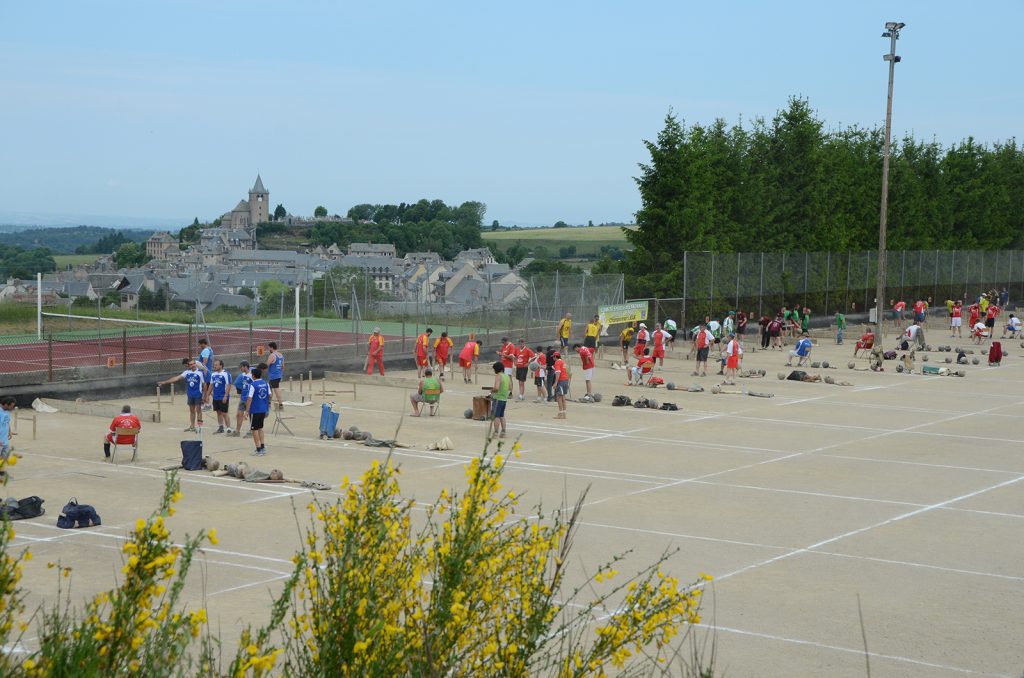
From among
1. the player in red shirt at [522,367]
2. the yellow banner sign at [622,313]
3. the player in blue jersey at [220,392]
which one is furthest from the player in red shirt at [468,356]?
the yellow banner sign at [622,313]

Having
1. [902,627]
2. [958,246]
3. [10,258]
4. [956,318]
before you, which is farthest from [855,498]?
[958,246]

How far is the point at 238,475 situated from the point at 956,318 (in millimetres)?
46052

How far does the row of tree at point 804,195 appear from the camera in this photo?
60.8 meters

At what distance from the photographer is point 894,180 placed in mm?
77812

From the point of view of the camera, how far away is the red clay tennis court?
35.8 metres

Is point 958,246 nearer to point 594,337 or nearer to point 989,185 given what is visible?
point 989,185

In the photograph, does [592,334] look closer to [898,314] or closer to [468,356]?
[468,356]

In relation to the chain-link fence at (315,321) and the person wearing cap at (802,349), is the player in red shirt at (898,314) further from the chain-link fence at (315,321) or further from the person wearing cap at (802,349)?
the person wearing cap at (802,349)

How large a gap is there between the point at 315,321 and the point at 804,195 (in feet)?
116

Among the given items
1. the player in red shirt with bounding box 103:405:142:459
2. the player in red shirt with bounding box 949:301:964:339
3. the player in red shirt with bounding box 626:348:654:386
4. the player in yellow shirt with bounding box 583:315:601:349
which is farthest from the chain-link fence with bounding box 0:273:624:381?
the player in red shirt with bounding box 949:301:964:339

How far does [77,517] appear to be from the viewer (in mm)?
16344

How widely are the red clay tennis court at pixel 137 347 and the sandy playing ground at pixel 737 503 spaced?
20.0ft

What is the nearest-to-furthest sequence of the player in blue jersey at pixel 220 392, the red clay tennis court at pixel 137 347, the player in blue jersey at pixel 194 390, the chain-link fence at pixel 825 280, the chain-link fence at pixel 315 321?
1. the player in blue jersey at pixel 220 392
2. the player in blue jersey at pixel 194 390
3. the red clay tennis court at pixel 137 347
4. the chain-link fence at pixel 315 321
5. the chain-link fence at pixel 825 280

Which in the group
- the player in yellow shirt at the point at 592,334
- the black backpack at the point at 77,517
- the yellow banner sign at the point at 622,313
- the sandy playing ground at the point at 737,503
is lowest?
the sandy playing ground at the point at 737,503
